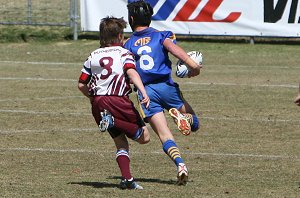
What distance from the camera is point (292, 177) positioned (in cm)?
976

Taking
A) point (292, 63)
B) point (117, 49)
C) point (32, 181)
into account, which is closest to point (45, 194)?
point (32, 181)

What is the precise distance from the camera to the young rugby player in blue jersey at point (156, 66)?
9.38 metres

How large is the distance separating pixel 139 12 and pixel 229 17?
16438 mm

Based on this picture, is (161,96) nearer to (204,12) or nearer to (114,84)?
(114,84)

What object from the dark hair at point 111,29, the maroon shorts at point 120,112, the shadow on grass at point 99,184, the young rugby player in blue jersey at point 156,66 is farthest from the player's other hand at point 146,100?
the shadow on grass at point 99,184

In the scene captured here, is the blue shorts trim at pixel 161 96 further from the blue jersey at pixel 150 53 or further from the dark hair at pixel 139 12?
the dark hair at pixel 139 12

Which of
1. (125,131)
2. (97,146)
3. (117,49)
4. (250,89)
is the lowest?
(250,89)

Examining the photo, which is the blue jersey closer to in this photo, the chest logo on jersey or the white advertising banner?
the chest logo on jersey

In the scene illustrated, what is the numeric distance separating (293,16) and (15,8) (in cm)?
857

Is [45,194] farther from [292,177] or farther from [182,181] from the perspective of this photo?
[292,177]

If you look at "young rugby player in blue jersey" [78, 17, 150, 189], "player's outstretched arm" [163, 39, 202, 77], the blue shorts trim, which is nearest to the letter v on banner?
the blue shorts trim

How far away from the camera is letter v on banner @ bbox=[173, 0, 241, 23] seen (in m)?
25.5

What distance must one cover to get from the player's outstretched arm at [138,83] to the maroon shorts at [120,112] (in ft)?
0.80

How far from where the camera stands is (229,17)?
25641 mm
